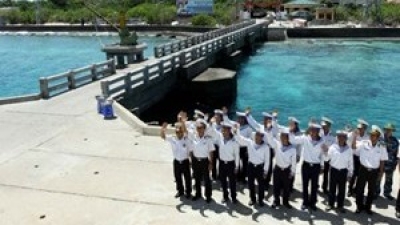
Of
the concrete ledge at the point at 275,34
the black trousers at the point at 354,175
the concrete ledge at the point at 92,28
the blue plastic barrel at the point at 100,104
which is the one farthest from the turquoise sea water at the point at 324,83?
the concrete ledge at the point at 92,28

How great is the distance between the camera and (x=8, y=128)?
15.9 m

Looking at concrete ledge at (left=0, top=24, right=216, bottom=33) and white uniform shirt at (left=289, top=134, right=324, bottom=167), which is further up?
concrete ledge at (left=0, top=24, right=216, bottom=33)

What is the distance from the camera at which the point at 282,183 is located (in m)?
9.72

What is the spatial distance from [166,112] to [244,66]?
72.9ft

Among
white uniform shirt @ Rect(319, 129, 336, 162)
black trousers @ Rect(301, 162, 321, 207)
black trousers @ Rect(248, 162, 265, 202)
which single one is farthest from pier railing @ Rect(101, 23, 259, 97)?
black trousers @ Rect(301, 162, 321, 207)

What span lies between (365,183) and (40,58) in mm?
52367

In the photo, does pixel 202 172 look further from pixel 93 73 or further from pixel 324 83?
pixel 324 83

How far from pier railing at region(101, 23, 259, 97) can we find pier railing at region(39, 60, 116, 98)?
70.3 inches

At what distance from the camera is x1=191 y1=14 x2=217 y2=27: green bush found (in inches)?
3307

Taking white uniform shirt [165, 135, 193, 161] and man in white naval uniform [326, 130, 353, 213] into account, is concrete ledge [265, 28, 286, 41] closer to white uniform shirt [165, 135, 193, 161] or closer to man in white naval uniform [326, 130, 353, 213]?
white uniform shirt [165, 135, 193, 161]

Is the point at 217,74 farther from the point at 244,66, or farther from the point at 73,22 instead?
the point at 73,22

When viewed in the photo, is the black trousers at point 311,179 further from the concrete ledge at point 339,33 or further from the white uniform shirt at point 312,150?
the concrete ledge at point 339,33

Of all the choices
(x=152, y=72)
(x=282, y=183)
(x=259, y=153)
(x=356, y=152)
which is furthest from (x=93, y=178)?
(x=152, y=72)

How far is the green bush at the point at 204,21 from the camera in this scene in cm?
8400
